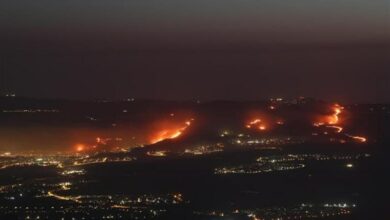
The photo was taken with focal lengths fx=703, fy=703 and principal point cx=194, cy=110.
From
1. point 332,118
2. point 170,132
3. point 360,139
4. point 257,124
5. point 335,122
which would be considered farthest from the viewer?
point 332,118

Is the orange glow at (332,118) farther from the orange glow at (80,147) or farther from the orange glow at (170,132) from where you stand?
the orange glow at (80,147)

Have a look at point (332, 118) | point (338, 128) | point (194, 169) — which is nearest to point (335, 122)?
point (332, 118)

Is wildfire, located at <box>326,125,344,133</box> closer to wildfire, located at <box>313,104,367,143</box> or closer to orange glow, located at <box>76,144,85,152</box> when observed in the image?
wildfire, located at <box>313,104,367,143</box>

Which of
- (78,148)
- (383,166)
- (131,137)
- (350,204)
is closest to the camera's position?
(350,204)

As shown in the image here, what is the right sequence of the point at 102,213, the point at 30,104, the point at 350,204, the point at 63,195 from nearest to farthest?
the point at 102,213 < the point at 350,204 < the point at 63,195 < the point at 30,104

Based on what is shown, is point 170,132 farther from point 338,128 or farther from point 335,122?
point 335,122

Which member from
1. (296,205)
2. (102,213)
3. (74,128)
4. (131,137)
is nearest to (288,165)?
(296,205)

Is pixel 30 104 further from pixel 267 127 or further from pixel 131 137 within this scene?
pixel 267 127

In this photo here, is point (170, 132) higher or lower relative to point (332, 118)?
lower
